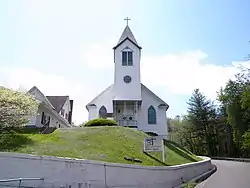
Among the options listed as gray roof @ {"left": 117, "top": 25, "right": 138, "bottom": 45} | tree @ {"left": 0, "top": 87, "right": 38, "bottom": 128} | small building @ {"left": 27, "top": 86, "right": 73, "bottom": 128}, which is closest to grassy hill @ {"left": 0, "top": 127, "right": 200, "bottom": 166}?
tree @ {"left": 0, "top": 87, "right": 38, "bottom": 128}

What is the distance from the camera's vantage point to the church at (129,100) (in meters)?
36.0

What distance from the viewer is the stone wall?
9023 millimetres

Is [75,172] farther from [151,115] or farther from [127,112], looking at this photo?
[151,115]

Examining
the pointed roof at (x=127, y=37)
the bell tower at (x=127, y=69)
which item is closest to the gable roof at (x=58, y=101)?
the bell tower at (x=127, y=69)

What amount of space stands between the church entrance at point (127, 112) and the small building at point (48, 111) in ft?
23.6

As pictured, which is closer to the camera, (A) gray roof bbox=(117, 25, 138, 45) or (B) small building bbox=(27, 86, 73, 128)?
(B) small building bbox=(27, 86, 73, 128)

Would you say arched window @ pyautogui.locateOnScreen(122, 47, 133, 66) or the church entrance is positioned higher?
arched window @ pyautogui.locateOnScreen(122, 47, 133, 66)

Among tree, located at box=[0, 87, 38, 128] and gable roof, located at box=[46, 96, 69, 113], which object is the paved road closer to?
Result: tree, located at box=[0, 87, 38, 128]

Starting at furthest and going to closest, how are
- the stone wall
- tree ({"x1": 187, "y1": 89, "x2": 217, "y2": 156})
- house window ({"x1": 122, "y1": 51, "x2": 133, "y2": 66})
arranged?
tree ({"x1": 187, "y1": 89, "x2": 217, "y2": 156}) → house window ({"x1": 122, "y1": 51, "x2": 133, "y2": 66}) → the stone wall

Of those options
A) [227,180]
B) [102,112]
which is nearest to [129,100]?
[102,112]

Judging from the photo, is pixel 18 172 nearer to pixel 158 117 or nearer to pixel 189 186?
pixel 189 186

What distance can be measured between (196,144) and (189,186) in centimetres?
4920

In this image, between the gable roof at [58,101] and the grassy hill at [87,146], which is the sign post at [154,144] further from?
the gable roof at [58,101]

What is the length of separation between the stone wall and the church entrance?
22345 mm
